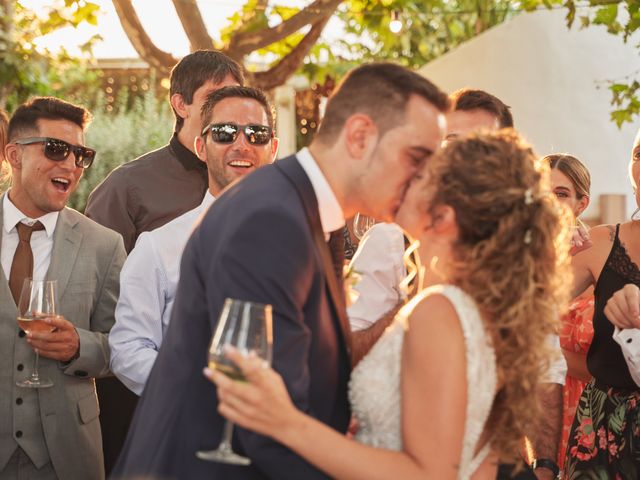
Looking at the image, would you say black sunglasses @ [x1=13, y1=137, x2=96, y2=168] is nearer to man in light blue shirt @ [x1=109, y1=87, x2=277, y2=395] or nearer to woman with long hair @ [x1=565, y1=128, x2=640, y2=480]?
man in light blue shirt @ [x1=109, y1=87, x2=277, y2=395]

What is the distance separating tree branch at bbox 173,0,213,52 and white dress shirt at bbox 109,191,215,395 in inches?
173

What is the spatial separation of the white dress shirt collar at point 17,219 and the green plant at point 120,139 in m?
10.4

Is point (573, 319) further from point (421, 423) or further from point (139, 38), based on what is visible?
point (139, 38)

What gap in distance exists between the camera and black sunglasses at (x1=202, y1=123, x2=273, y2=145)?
459 cm

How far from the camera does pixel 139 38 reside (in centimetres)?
854

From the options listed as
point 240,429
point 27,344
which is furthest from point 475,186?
point 27,344

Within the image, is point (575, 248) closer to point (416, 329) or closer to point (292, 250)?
point (416, 329)

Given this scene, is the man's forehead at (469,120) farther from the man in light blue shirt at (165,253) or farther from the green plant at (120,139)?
the green plant at (120,139)

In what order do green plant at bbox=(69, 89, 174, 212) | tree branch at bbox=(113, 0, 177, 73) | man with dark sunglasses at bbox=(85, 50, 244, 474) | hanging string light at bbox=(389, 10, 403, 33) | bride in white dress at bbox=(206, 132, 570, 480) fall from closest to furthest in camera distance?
bride in white dress at bbox=(206, 132, 570, 480) < man with dark sunglasses at bbox=(85, 50, 244, 474) < tree branch at bbox=(113, 0, 177, 73) < hanging string light at bbox=(389, 10, 403, 33) < green plant at bbox=(69, 89, 174, 212)

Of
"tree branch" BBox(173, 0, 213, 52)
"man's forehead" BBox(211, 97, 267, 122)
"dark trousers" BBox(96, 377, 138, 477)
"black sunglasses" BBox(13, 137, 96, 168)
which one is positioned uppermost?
"tree branch" BBox(173, 0, 213, 52)

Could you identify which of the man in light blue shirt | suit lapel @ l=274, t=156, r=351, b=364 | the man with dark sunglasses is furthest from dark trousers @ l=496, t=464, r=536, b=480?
the man with dark sunglasses

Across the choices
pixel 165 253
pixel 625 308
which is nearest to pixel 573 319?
pixel 625 308

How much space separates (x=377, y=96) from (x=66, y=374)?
2281mm

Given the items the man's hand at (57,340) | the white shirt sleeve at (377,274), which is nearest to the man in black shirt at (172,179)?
the man's hand at (57,340)
